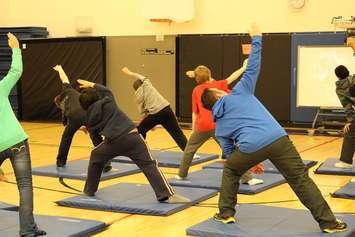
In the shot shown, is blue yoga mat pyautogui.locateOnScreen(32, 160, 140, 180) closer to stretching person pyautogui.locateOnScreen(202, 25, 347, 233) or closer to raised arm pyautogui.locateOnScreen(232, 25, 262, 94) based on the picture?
stretching person pyautogui.locateOnScreen(202, 25, 347, 233)

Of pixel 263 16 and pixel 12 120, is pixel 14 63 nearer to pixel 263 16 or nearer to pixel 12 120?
pixel 12 120

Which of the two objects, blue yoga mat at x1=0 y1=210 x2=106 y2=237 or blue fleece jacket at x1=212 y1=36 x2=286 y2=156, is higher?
blue fleece jacket at x1=212 y1=36 x2=286 y2=156

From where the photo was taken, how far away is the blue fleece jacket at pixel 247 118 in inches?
204

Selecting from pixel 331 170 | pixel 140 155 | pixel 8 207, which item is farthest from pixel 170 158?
pixel 8 207

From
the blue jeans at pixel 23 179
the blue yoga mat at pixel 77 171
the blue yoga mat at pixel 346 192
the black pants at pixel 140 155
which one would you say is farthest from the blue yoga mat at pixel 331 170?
the blue jeans at pixel 23 179

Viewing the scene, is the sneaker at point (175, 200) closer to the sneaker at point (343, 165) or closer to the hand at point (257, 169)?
the hand at point (257, 169)

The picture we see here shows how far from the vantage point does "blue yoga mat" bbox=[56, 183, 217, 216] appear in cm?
622

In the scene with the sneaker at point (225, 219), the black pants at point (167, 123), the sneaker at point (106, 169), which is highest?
the black pants at point (167, 123)

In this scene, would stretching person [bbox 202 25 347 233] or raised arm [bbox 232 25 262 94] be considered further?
raised arm [bbox 232 25 262 94]

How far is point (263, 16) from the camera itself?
46.9ft

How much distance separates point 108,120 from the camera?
639 centimetres

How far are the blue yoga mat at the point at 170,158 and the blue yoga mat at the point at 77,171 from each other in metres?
0.51

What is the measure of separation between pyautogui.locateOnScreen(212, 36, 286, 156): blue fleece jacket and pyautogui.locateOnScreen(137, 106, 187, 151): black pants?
142 inches

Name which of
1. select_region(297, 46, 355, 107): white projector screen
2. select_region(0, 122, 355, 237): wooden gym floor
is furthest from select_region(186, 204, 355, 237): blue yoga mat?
select_region(297, 46, 355, 107): white projector screen
